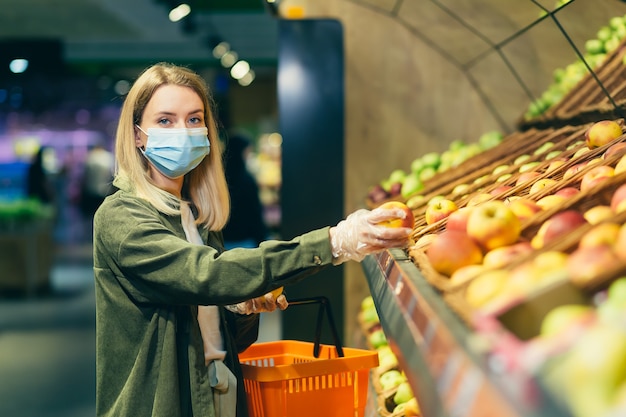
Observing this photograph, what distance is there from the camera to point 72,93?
21297 mm

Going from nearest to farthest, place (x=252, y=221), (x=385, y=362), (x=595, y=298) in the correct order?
(x=595, y=298) < (x=385, y=362) < (x=252, y=221)

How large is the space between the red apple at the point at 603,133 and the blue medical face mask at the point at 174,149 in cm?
131

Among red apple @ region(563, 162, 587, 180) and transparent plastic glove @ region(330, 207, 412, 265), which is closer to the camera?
transparent plastic glove @ region(330, 207, 412, 265)

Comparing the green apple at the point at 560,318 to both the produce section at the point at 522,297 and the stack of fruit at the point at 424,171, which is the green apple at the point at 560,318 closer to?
the produce section at the point at 522,297

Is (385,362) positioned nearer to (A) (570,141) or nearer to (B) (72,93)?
(A) (570,141)

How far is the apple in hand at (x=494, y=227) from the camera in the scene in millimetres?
1860

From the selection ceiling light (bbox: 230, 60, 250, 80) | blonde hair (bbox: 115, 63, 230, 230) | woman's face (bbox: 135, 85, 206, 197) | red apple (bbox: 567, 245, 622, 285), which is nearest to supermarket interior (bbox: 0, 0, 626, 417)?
red apple (bbox: 567, 245, 622, 285)

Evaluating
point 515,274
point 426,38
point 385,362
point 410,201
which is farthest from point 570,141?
point 426,38

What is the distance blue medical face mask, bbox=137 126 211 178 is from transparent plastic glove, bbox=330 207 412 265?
0.66 meters

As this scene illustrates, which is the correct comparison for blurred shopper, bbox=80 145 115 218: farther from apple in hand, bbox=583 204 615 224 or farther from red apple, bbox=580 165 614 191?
apple in hand, bbox=583 204 615 224

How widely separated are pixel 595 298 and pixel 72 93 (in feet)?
70.1

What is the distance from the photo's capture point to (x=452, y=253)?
71.1 inches

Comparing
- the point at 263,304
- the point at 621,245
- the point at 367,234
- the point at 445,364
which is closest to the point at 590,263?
the point at 621,245

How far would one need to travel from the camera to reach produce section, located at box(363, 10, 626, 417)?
970 mm
